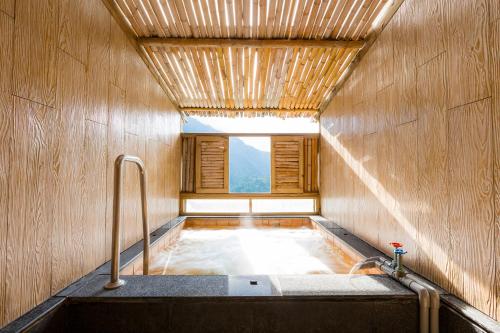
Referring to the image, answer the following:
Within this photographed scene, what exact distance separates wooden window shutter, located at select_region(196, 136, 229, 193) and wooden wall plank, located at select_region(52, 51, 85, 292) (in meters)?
4.15

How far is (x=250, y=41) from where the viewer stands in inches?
124

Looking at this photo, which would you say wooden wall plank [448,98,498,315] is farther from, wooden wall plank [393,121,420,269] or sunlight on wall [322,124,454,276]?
wooden wall plank [393,121,420,269]

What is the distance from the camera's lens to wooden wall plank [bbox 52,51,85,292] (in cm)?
169

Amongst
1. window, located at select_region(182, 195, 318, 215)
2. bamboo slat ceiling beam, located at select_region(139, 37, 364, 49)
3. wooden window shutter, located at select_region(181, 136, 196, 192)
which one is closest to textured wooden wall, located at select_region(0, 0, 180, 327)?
bamboo slat ceiling beam, located at select_region(139, 37, 364, 49)

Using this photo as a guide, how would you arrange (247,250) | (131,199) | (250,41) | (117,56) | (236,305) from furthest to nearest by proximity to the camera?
(247,250), (250,41), (131,199), (117,56), (236,305)

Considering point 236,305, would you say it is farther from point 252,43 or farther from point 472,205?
point 252,43

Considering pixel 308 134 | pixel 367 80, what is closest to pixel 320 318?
pixel 367 80

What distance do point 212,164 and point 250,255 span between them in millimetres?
3107

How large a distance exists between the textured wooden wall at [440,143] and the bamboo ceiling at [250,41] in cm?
56

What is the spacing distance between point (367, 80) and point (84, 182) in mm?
3152

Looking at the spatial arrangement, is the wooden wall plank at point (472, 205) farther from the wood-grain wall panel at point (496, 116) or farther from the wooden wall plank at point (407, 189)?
the wooden wall plank at point (407, 189)

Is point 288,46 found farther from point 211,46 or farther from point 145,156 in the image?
point 145,156

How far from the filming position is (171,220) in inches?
196

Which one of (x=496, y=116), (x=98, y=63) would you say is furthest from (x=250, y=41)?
(x=496, y=116)
